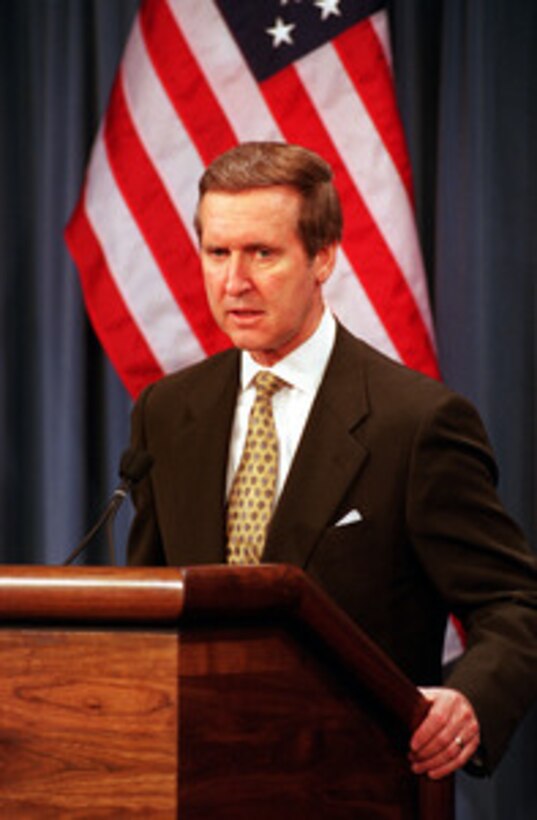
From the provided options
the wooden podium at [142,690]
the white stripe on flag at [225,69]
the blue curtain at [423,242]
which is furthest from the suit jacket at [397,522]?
the white stripe on flag at [225,69]

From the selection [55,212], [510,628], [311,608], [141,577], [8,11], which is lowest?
[510,628]

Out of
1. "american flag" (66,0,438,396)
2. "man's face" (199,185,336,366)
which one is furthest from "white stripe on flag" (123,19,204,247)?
"man's face" (199,185,336,366)

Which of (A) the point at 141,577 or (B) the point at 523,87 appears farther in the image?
(B) the point at 523,87

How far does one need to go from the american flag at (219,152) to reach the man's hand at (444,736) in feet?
5.12

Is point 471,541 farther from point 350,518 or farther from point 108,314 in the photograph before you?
point 108,314

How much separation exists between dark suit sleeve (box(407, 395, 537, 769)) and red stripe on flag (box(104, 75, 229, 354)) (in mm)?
1388

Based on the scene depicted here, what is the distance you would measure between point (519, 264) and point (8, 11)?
1.52 m

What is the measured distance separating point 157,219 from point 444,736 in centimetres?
203

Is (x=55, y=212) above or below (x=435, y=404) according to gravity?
above

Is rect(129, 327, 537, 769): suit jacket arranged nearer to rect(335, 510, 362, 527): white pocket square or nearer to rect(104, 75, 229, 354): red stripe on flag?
rect(335, 510, 362, 527): white pocket square

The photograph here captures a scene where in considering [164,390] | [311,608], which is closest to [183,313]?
[164,390]

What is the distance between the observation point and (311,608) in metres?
1.17

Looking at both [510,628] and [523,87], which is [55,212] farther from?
[510,628]

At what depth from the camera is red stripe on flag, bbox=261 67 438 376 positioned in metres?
2.97
